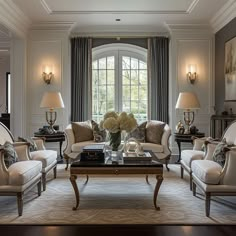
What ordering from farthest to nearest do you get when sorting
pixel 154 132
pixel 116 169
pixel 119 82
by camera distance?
pixel 119 82 < pixel 154 132 < pixel 116 169

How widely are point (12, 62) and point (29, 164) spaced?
14.0ft

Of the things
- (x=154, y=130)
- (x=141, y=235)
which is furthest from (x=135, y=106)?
(x=141, y=235)

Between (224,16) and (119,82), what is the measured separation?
10.0ft

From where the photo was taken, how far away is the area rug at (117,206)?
3.60 meters

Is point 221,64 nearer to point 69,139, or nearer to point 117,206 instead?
point 69,139

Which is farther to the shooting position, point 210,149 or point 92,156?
point 210,149

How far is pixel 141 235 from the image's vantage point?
1962mm

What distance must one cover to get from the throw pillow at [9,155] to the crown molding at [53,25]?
4305mm

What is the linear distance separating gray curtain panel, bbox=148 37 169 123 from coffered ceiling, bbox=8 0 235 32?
0.38m

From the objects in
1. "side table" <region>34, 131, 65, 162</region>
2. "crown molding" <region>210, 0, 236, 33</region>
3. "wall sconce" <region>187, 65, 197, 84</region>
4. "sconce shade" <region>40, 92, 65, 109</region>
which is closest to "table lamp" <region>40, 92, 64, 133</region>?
"sconce shade" <region>40, 92, 65, 109</region>

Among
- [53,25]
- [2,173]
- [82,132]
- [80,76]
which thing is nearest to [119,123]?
[2,173]

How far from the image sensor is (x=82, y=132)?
22.1 feet

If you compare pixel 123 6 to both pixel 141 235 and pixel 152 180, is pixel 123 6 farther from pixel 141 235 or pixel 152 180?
pixel 141 235

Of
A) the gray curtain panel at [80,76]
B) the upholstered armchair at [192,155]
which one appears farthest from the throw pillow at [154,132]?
the gray curtain panel at [80,76]
